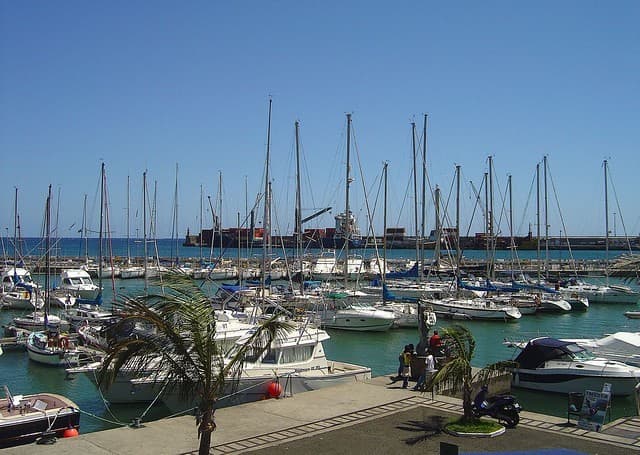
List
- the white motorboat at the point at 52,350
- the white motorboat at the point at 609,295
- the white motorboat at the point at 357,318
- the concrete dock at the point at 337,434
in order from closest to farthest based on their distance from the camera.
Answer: the concrete dock at the point at 337,434 → the white motorboat at the point at 52,350 → the white motorboat at the point at 357,318 → the white motorboat at the point at 609,295

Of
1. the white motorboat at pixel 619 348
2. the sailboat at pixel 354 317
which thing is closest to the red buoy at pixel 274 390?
the white motorboat at pixel 619 348

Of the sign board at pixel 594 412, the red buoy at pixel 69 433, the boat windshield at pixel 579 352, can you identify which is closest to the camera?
the sign board at pixel 594 412

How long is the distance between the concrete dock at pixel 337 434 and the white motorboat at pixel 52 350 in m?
14.9

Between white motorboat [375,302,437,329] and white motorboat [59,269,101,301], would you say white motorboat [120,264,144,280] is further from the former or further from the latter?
white motorboat [375,302,437,329]

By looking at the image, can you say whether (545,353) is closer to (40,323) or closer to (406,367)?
(406,367)

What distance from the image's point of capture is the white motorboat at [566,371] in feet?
77.0

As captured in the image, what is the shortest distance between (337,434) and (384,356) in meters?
20.9

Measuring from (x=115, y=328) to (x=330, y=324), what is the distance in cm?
3358

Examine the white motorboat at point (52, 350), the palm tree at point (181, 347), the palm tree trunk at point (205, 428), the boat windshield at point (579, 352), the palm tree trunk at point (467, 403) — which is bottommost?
the white motorboat at point (52, 350)

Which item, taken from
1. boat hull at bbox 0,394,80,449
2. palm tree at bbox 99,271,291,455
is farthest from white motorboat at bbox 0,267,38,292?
palm tree at bbox 99,271,291,455

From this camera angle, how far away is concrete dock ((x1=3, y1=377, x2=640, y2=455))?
1413cm

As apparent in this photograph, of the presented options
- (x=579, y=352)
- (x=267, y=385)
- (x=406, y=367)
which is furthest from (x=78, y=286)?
(x=579, y=352)

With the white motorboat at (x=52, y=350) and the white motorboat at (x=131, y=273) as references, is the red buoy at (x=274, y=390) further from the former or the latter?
the white motorboat at (x=131, y=273)

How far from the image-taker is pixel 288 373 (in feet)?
72.3
